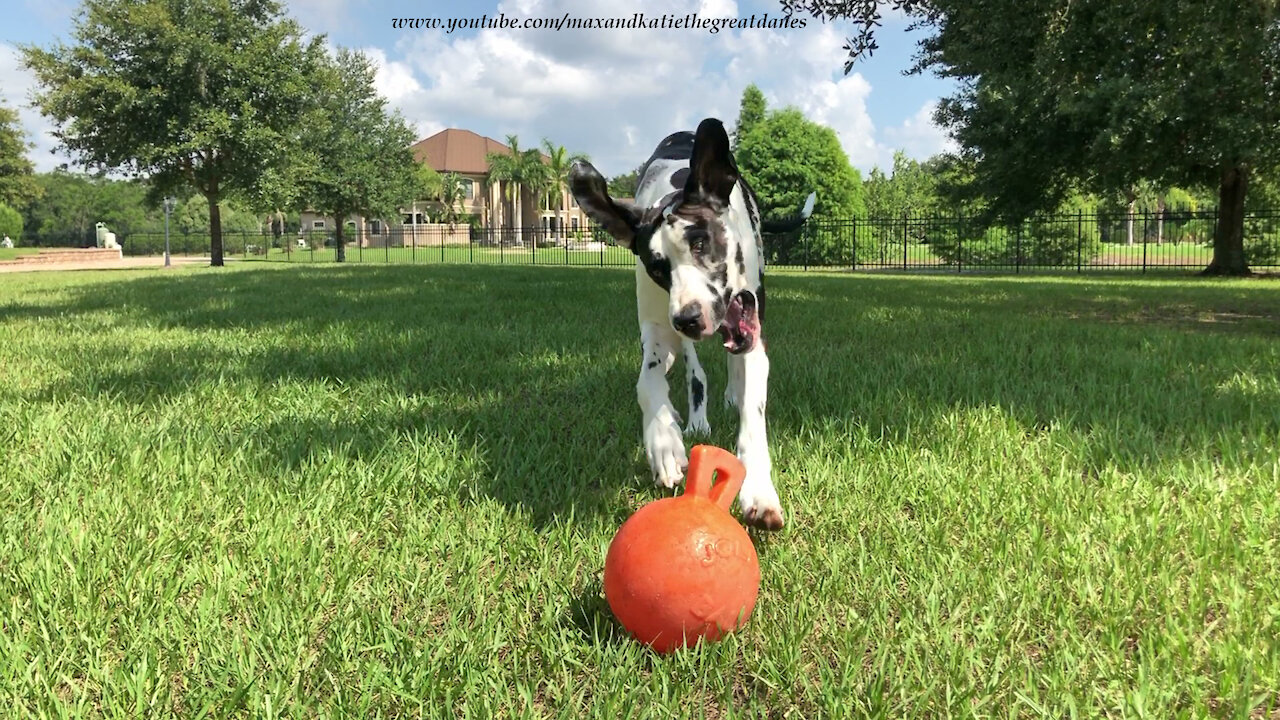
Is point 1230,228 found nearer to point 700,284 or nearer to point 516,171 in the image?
point 700,284

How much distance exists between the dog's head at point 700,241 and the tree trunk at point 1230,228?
21933 millimetres

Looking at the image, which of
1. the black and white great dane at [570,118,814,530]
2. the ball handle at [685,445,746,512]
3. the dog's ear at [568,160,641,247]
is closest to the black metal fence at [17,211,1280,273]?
the black and white great dane at [570,118,814,530]

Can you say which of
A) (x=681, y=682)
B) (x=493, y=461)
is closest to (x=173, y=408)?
(x=493, y=461)

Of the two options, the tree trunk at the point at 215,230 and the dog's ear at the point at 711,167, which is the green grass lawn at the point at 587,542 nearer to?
the dog's ear at the point at 711,167

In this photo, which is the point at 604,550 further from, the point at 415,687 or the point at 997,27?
the point at 997,27

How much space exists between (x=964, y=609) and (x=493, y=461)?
191 cm

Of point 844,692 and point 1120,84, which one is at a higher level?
point 1120,84

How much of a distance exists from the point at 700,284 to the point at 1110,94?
16.9 m

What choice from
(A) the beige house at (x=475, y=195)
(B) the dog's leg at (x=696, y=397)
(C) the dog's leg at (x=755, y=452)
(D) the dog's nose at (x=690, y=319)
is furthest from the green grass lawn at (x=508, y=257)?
(A) the beige house at (x=475, y=195)

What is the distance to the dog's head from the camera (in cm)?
248

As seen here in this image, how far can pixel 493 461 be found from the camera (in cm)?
326

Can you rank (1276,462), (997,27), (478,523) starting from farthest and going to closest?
(997,27) < (1276,462) < (478,523)

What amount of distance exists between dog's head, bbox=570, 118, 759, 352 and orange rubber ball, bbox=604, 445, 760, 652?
0.69 metres

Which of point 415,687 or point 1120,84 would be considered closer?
point 415,687
